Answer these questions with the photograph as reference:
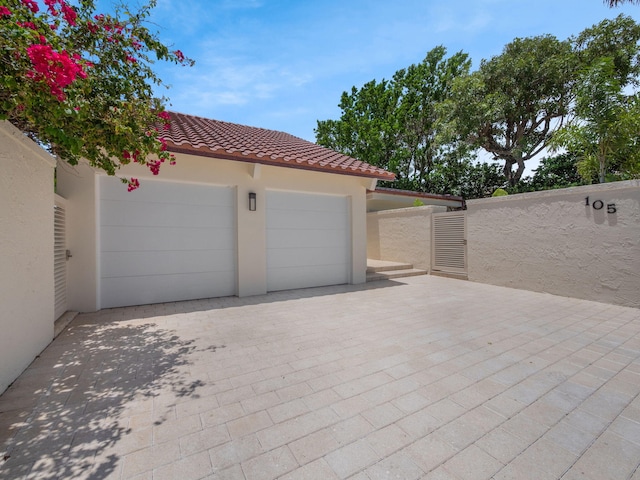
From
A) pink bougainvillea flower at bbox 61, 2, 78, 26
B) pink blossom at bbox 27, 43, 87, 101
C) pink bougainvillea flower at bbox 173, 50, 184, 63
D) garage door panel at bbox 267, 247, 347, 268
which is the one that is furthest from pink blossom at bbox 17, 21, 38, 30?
garage door panel at bbox 267, 247, 347, 268

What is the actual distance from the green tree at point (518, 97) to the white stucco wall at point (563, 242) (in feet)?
37.1

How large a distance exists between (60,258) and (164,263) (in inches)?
70.2

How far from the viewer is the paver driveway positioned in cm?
199

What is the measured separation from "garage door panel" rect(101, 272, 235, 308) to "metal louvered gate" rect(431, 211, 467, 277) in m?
7.21

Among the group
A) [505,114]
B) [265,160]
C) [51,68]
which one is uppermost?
[505,114]

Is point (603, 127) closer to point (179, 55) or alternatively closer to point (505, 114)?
point (505, 114)

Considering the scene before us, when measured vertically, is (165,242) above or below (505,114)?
below

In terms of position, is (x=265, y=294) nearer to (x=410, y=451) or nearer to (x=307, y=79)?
(x=410, y=451)

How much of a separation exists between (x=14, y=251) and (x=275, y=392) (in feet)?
10.9

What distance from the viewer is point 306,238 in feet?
27.5

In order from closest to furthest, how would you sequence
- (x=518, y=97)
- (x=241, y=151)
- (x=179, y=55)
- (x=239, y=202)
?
1. (x=179, y=55)
2. (x=241, y=151)
3. (x=239, y=202)
4. (x=518, y=97)

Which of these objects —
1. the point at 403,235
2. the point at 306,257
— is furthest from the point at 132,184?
the point at 403,235

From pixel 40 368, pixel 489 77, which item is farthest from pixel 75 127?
pixel 489 77

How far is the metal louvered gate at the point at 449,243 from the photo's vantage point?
935cm
